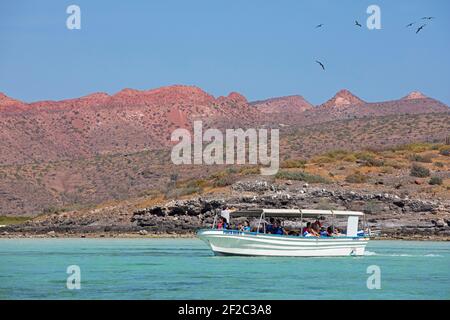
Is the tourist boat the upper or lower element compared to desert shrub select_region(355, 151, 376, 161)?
lower

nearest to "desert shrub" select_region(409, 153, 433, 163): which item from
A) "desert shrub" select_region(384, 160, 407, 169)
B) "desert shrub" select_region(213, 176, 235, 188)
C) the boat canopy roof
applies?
"desert shrub" select_region(384, 160, 407, 169)

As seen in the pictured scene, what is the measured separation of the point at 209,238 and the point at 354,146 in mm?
63210

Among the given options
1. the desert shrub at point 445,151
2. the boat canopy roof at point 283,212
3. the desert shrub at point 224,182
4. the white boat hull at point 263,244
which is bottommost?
the white boat hull at point 263,244

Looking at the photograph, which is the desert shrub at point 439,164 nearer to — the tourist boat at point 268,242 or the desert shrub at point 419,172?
the desert shrub at point 419,172

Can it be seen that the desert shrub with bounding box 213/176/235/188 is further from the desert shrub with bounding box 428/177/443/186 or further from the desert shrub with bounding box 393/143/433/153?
the desert shrub with bounding box 393/143/433/153

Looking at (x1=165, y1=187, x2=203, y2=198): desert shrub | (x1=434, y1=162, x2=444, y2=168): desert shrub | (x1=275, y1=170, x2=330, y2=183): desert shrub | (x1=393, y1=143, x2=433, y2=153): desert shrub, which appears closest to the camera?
(x1=275, y1=170, x2=330, y2=183): desert shrub

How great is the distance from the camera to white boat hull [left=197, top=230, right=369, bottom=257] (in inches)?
1587

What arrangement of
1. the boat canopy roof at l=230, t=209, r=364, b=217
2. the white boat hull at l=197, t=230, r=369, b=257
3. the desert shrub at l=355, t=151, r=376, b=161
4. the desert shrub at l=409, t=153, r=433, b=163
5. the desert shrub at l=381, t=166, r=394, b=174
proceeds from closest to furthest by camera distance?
the white boat hull at l=197, t=230, r=369, b=257
the boat canopy roof at l=230, t=209, r=364, b=217
the desert shrub at l=381, t=166, r=394, b=174
the desert shrub at l=409, t=153, r=433, b=163
the desert shrub at l=355, t=151, r=376, b=161

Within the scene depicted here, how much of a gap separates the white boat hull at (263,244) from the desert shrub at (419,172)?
1165 inches

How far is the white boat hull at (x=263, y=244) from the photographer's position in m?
40.3

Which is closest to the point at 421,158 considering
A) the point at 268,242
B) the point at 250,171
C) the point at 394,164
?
the point at 394,164

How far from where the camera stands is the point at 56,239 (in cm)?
5900

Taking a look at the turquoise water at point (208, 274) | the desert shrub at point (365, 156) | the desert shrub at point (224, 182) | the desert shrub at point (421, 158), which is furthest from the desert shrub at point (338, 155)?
the turquoise water at point (208, 274)

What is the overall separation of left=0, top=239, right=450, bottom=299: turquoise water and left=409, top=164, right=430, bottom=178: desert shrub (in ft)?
73.3
